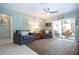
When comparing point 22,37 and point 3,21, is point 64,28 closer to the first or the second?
point 22,37

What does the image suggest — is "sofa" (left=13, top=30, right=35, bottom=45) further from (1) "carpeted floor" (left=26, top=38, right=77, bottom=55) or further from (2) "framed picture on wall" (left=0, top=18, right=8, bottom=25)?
(2) "framed picture on wall" (left=0, top=18, right=8, bottom=25)

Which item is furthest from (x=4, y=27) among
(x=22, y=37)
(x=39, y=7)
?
(x=39, y=7)

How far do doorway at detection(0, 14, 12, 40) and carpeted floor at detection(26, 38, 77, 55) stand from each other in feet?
1.84

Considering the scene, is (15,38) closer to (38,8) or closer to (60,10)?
(38,8)

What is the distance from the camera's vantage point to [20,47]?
2572mm

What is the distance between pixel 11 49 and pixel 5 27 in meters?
0.55

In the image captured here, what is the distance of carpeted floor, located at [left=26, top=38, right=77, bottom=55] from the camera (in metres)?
2.50

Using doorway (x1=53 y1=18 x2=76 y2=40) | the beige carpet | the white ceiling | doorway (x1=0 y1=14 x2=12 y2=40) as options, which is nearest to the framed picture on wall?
doorway (x1=0 y1=14 x2=12 y2=40)

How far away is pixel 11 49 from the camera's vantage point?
8.36ft

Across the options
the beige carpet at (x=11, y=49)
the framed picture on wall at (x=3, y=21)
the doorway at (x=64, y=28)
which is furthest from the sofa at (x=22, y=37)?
the doorway at (x=64, y=28)

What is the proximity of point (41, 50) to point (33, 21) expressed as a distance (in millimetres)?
740

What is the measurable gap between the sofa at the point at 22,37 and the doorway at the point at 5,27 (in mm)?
167
